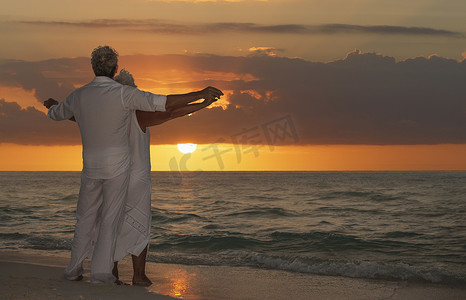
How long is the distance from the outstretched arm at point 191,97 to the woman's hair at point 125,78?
0.73 meters

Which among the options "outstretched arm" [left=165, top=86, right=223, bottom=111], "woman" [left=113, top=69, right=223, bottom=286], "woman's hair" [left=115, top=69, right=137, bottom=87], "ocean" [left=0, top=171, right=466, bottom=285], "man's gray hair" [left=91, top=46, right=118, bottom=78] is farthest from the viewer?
"ocean" [left=0, top=171, right=466, bottom=285]

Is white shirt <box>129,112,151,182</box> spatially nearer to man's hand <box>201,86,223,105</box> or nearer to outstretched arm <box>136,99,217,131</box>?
outstretched arm <box>136,99,217,131</box>

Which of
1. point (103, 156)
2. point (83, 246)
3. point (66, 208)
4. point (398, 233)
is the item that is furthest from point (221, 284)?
point (66, 208)

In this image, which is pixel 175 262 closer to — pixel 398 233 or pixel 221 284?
pixel 221 284

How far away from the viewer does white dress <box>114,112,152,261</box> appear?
470 centimetres

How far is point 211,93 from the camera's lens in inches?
170

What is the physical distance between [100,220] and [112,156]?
65cm

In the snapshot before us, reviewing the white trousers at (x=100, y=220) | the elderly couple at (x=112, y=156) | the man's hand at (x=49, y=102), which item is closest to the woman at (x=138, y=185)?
the elderly couple at (x=112, y=156)

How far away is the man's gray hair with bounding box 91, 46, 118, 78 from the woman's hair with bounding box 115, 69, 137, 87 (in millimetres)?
337

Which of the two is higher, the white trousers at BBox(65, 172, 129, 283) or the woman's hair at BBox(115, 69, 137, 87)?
the woman's hair at BBox(115, 69, 137, 87)

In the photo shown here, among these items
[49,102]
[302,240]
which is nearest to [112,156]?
[49,102]

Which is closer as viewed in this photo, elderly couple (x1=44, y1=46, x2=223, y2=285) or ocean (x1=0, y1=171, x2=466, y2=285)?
elderly couple (x1=44, y1=46, x2=223, y2=285)

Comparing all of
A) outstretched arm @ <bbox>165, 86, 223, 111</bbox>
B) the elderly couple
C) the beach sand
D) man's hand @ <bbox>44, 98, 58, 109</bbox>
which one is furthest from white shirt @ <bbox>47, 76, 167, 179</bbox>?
the beach sand

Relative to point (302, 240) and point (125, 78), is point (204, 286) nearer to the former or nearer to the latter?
point (125, 78)
